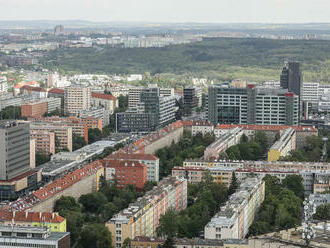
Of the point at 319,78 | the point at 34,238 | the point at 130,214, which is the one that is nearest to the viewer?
the point at 34,238

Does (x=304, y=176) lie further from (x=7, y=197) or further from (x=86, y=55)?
(x=86, y=55)

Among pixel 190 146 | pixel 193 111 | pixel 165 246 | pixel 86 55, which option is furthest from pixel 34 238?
pixel 86 55

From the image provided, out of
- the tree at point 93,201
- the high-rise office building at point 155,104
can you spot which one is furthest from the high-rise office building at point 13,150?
the high-rise office building at point 155,104

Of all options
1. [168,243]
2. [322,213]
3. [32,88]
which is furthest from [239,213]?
[32,88]

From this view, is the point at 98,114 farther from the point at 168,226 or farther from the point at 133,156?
the point at 168,226

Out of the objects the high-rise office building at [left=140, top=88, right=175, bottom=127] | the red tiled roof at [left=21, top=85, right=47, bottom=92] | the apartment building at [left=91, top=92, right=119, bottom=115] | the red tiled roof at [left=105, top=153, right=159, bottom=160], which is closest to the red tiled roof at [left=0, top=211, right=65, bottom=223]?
the red tiled roof at [left=105, top=153, right=159, bottom=160]

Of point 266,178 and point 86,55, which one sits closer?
point 266,178
